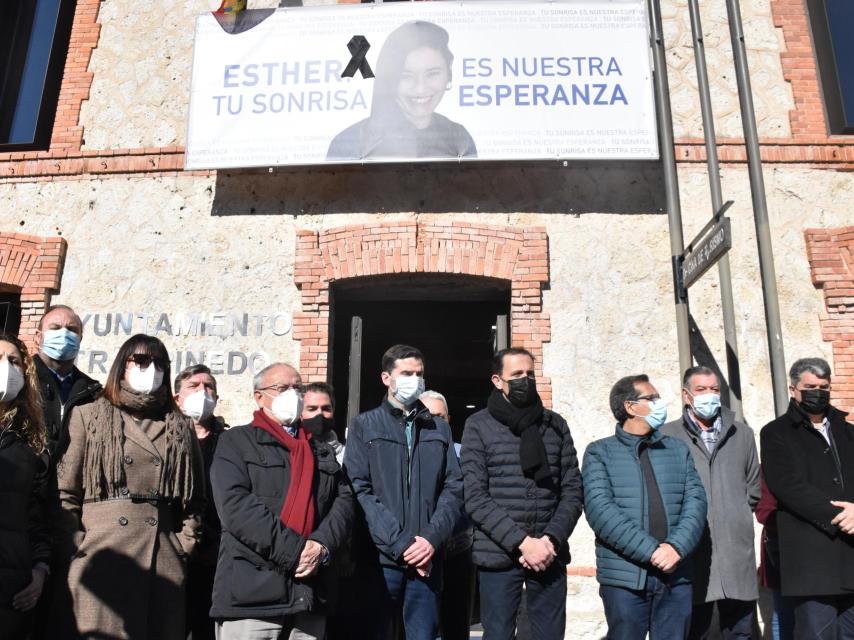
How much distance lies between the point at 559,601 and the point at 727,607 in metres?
1.17

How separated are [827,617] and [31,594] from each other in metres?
3.90

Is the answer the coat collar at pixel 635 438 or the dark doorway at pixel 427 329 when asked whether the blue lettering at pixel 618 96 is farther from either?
the coat collar at pixel 635 438

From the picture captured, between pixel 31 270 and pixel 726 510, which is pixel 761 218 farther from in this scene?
pixel 31 270

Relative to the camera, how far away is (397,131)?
684 centimetres

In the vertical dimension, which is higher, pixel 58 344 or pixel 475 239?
pixel 475 239

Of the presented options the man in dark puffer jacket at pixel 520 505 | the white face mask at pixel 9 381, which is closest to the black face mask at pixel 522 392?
the man in dark puffer jacket at pixel 520 505

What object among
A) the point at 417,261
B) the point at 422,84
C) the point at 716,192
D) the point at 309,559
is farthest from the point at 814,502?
the point at 422,84

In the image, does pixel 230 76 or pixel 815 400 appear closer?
pixel 815 400

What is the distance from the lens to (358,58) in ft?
23.1

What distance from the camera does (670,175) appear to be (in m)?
6.57

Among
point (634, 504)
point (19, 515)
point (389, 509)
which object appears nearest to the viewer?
point (19, 515)

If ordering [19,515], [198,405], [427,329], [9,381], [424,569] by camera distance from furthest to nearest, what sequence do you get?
[427,329] → [198,405] → [424,569] → [9,381] → [19,515]

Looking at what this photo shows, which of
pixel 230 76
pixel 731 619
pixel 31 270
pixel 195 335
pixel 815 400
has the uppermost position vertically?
pixel 230 76

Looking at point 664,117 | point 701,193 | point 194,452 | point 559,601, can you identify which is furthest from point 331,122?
point 559,601
